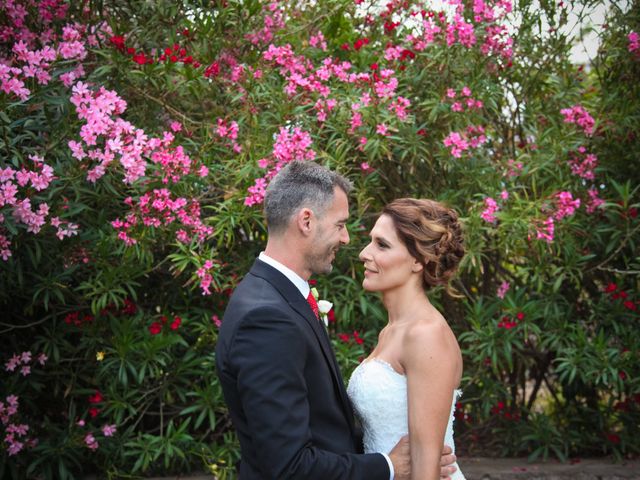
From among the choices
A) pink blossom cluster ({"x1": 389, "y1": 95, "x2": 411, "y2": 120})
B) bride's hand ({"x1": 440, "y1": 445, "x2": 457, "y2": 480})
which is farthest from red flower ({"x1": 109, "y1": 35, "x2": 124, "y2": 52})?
bride's hand ({"x1": 440, "y1": 445, "x2": 457, "y2": 480})

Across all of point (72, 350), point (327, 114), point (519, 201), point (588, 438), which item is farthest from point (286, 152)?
point (588, 438)

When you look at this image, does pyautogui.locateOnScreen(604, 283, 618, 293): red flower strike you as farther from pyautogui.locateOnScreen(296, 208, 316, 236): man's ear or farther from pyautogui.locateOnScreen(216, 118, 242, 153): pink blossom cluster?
pyautogui.locateOnScreen(296, 208, 316, 236): man's ear

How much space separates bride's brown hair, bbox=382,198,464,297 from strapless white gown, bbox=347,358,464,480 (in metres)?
0.40

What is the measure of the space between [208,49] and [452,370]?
278 cm

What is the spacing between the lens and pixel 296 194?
94.6 inches

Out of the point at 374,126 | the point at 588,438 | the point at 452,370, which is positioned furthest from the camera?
the point at 588,438

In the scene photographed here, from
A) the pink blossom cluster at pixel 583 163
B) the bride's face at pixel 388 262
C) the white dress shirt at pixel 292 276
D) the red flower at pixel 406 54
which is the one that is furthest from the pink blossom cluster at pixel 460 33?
the white dress shirt at pixel 292 276

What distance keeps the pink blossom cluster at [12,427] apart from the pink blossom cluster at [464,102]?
3017 mm

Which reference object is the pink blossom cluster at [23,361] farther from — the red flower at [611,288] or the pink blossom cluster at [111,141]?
the red flower at [611,288]

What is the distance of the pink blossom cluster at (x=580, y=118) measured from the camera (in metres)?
4.69

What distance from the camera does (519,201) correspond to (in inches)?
169

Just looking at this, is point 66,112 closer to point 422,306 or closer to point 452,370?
point 422,306

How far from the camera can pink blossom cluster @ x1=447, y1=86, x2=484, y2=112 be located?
4.47 m

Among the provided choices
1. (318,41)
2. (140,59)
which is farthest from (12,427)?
(318,41)
